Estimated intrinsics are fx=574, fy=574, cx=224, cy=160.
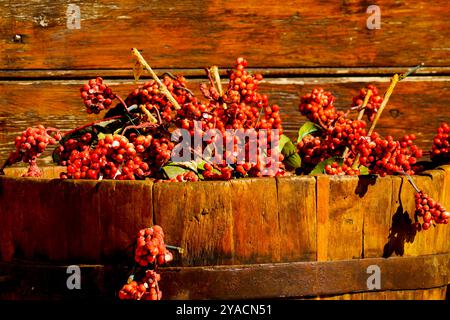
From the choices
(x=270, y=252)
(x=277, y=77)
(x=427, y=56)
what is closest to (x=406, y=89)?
(x=427, y=56)

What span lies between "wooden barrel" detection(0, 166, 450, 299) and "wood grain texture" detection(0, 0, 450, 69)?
952mm

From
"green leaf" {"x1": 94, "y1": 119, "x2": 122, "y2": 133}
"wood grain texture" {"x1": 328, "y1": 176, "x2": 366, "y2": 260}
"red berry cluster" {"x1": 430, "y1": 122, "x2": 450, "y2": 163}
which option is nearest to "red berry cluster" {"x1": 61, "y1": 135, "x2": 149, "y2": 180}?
"green leaf" {"x1": 94, "y1": 119, "x2": 122, "y2": 133}

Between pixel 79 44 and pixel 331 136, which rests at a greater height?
pixel 79 44

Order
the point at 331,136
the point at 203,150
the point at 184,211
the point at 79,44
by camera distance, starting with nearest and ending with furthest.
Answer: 1. the point at 184,211
2. the point at 203,150
3. the point at 331,136
4. the point at 79,44

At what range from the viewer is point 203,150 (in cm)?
141

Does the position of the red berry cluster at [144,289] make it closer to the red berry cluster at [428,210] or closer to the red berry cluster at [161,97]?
the red berry cluster at [161,97]

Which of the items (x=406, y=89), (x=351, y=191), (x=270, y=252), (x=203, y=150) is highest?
(x=406, y=89)

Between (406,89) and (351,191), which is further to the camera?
(406,89)

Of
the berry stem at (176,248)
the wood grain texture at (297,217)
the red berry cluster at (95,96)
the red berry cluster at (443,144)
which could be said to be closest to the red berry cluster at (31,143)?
the red berry cluster at (95,96)

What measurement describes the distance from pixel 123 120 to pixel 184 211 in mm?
467

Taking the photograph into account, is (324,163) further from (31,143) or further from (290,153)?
(31,143)

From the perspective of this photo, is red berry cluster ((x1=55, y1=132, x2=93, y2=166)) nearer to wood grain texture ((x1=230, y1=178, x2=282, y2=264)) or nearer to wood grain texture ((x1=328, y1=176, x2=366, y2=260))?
wood grain texture ((x1=230, y1=178, x2=282, y2=264))

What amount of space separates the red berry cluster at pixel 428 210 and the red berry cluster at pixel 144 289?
614mm

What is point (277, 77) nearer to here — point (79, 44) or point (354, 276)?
point (79, 44)
